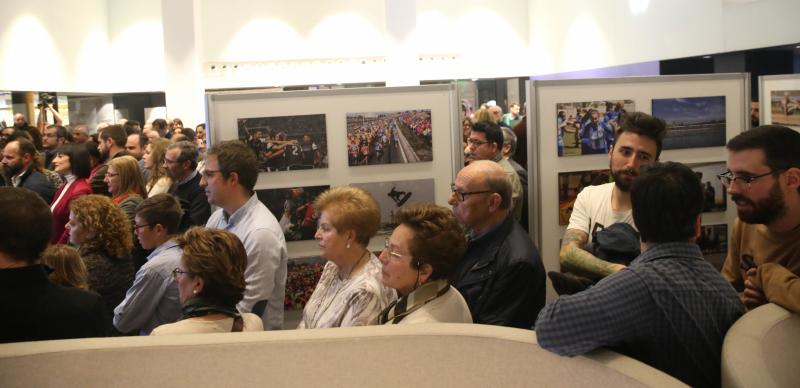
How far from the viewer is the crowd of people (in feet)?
5.90

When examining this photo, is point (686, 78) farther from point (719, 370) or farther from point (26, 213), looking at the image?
point (26, 213)

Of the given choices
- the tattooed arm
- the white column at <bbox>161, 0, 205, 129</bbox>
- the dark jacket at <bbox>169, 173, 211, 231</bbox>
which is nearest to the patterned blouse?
the tattooed arm

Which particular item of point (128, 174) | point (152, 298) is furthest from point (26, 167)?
point (152, 298)

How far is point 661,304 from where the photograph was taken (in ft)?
5.78

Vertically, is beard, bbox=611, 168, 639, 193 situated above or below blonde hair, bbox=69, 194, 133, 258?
above

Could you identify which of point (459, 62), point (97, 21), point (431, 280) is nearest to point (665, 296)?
point (431, 280)

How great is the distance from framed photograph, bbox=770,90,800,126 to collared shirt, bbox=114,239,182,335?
3999 mm

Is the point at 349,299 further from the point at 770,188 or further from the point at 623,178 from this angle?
the point at 770,188

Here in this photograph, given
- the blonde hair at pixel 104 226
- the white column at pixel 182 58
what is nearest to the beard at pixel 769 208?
the blonde hair at pixel 104 226

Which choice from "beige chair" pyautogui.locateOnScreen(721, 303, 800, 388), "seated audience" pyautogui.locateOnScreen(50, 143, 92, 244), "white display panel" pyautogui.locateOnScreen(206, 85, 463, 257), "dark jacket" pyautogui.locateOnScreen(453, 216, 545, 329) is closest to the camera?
"beige chair" pyautogui.locateOnScreen(721, 303, 800, 388)

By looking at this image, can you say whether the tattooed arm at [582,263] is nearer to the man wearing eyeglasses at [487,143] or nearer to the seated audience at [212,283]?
the seated audience at [212,283]

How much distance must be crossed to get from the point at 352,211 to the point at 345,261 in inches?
8.0

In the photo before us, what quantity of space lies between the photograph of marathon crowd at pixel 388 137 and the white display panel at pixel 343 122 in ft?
0.10

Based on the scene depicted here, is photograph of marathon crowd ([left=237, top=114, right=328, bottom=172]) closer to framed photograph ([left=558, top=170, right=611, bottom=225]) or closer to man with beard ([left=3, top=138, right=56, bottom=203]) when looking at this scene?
framed photograph ([left=558, top=170, right=611, bottom=225])
